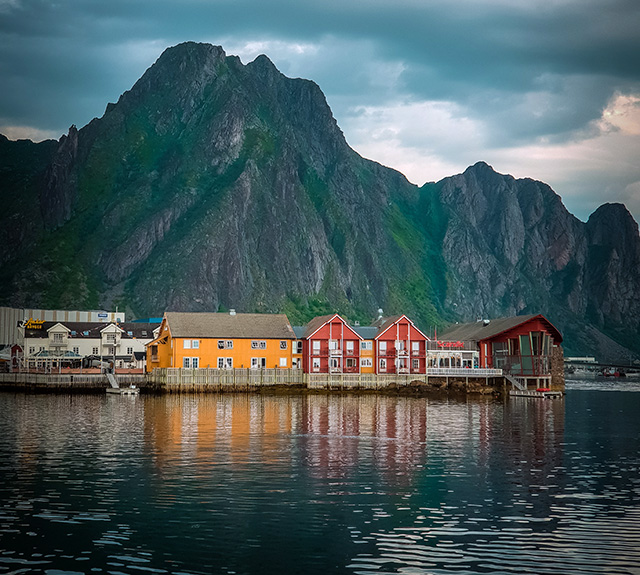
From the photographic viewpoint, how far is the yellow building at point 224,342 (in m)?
120

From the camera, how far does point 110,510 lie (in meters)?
33.9

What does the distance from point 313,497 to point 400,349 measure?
92362 mm

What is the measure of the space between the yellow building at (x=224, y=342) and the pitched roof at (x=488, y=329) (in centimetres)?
3244

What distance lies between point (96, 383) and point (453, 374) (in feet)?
168

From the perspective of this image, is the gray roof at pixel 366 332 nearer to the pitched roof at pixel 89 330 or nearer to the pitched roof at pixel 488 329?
the pitched roof at pixel 488 329

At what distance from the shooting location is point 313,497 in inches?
1460

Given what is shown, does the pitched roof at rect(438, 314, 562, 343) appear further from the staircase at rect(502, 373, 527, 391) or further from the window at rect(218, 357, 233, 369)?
the window at rect(218, 357, 233, 369)

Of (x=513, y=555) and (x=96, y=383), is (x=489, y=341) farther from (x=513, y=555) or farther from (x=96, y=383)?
(x=513, y=555)

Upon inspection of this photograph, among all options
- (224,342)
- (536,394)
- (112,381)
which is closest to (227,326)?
(224,342)

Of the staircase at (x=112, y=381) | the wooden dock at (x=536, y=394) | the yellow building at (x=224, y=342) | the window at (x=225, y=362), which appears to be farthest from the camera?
the window at (x=225, y=362)

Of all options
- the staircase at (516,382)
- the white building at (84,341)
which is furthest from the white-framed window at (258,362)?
the staircase at (516,382)

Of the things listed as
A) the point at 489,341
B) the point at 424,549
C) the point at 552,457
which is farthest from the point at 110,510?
the point at 489,341

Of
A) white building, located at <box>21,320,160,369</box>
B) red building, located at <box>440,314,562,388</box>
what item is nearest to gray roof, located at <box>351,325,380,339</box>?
red building, located at <box>440,314,562,388</box>

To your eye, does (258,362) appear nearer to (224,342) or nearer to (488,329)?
(224,342)
